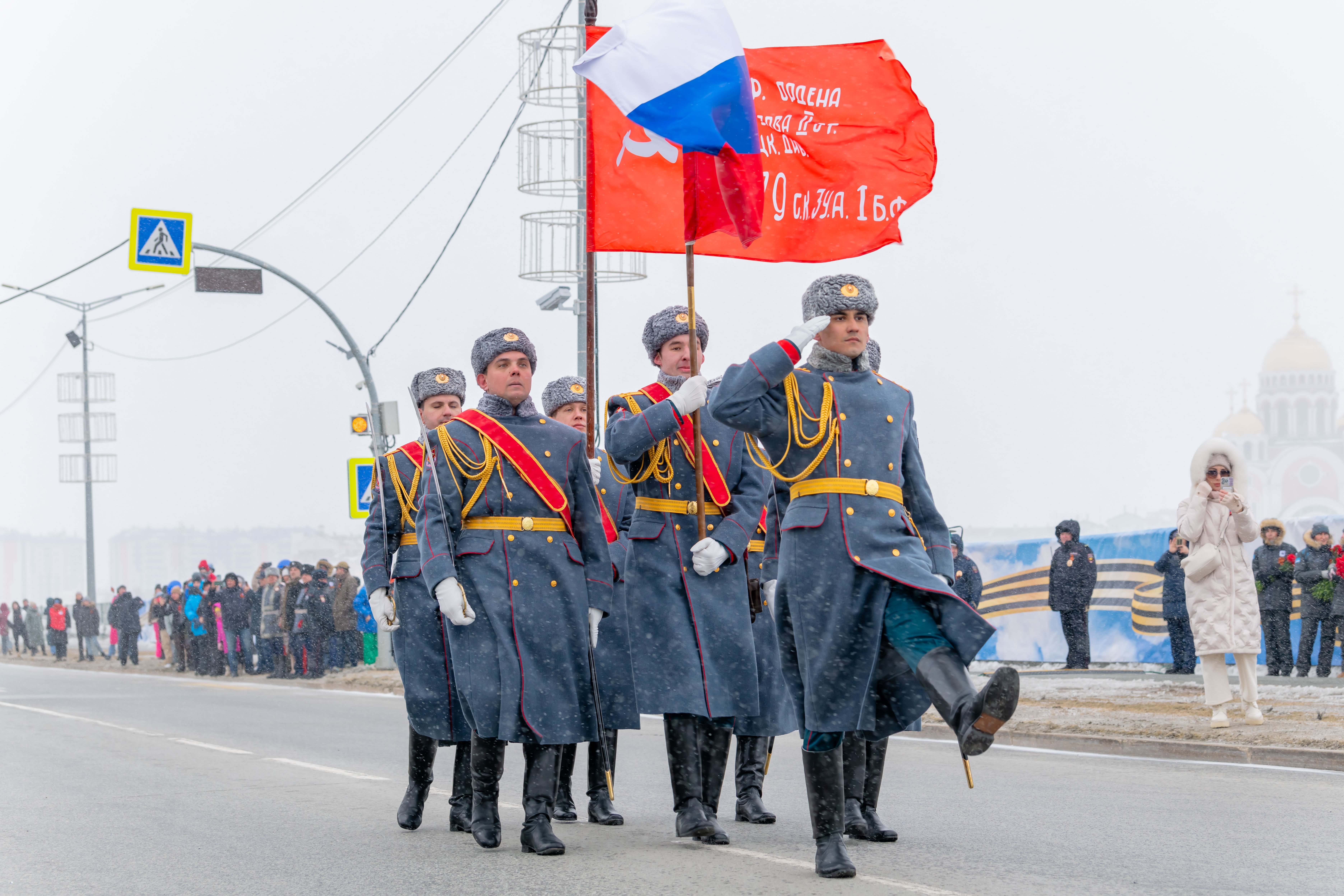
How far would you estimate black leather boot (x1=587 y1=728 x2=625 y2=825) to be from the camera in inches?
307

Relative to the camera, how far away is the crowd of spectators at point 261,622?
25.2 metres

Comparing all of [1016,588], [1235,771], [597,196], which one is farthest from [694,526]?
[1016,588]

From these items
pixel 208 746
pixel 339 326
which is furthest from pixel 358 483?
pixel 208 746

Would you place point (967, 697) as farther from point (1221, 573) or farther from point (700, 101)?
point (1221, 573)

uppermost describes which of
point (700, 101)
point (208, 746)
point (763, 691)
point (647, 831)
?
point (700, 101)

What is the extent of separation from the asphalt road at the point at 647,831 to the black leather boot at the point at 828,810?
65 mm

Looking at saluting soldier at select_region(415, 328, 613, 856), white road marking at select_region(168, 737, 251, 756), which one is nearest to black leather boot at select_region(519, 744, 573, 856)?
saluting soldier at select_region(415, 328, 613, 856)

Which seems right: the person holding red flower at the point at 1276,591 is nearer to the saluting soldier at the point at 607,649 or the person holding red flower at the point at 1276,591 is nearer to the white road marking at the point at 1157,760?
the white road marking at the point at 1157,760

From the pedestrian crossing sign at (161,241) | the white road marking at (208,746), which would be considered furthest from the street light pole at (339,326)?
the white road marking at (208,746)

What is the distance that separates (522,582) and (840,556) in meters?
1.45

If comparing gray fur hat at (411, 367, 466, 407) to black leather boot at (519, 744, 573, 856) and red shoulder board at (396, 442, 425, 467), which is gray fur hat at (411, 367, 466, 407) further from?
black leather boot at (519, 744, 573, 856)

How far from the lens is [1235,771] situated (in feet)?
33.0

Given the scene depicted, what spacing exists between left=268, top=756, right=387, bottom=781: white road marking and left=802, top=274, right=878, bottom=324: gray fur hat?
194 inches

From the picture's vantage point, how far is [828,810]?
5969 mm
